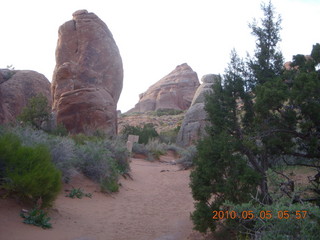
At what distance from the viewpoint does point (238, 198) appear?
21.5ft

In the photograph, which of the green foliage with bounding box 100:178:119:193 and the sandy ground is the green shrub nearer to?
the sandy ground

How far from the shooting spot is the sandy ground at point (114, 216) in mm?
6918

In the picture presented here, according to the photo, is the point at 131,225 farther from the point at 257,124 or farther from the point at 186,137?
the point at 186,137

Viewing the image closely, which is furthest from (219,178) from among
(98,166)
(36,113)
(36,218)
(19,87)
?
(19,87)

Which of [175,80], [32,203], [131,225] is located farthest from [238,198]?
[175,80]

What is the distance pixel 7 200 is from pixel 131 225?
9.43 feet


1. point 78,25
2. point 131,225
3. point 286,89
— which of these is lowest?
point 131,225

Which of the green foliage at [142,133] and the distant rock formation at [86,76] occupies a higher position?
the distant rock formation at [86,76]

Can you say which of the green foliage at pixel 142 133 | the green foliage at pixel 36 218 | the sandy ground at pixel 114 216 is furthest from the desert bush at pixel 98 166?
the green foliage at pixel 142 133

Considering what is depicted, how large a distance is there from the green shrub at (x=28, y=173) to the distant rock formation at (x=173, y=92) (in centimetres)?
5970

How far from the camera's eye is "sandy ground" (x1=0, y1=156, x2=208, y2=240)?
6918 mm

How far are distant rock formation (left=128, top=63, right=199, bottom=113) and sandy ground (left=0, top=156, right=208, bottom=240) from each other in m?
53.9

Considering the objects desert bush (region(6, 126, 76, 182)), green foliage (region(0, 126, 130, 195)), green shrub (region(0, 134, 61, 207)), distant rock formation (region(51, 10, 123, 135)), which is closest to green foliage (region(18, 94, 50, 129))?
distant rock formation (region(51, 10, 123, 135))

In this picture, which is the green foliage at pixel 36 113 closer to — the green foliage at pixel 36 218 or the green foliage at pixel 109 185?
the green foliage at pixel 109 185
